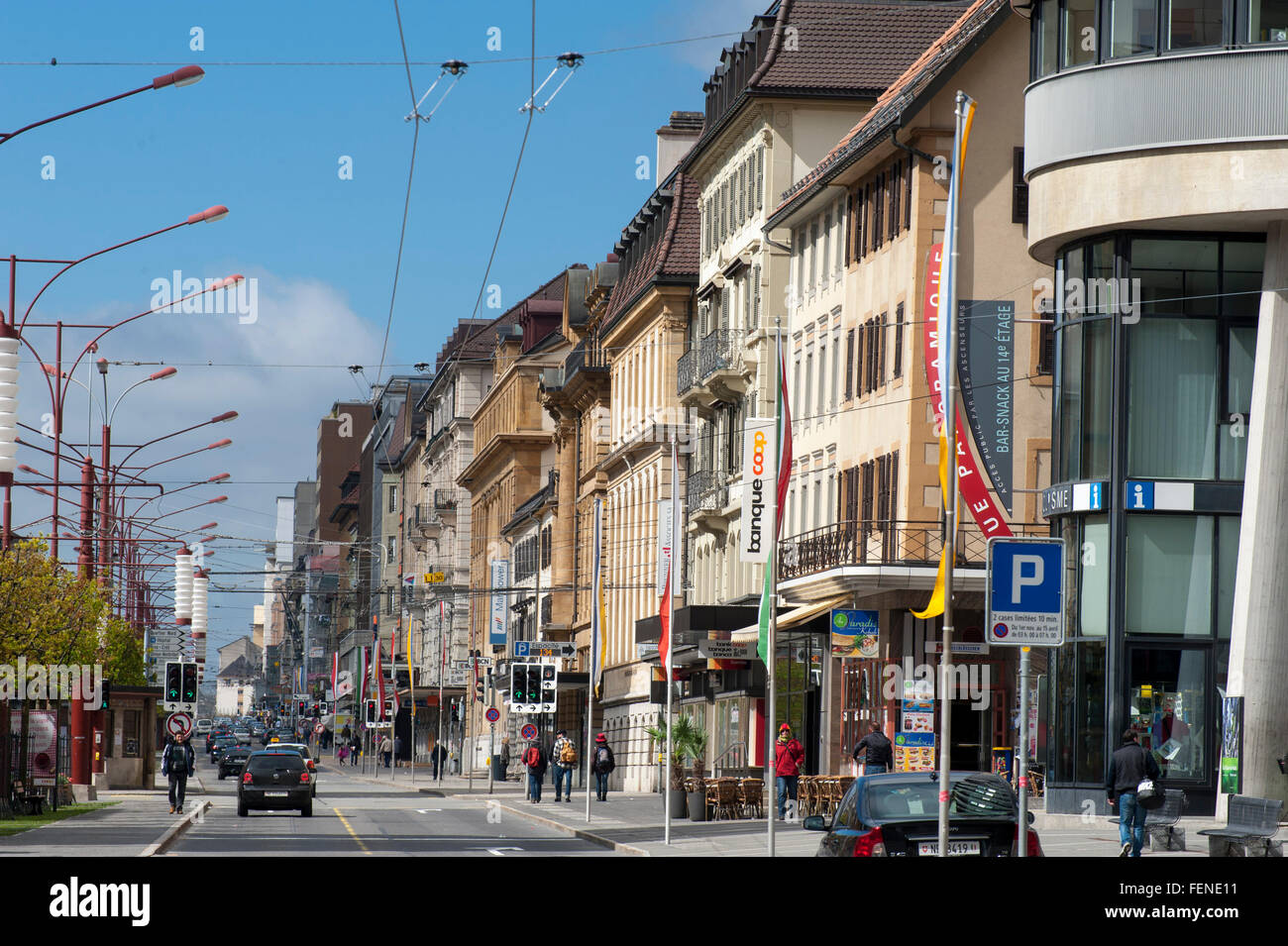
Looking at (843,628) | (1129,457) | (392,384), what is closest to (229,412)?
(843,628)

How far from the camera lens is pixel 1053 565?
16609mm

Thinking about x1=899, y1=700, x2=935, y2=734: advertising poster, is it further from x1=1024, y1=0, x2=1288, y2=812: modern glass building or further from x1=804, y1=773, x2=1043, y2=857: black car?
x1=804, y1=773, x2=1043, y2=857: black car

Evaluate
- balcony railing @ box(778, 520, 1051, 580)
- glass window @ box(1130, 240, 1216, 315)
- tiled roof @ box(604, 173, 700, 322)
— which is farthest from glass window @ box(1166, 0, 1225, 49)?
tiled roof @ box(604, 173, 700, 322)

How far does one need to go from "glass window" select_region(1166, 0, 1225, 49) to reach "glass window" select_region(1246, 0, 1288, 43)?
438 mm

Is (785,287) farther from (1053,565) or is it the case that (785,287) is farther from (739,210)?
(1053,565)

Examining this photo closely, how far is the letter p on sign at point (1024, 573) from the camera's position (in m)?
16.5

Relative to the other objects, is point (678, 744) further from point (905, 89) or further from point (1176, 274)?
point (1176, 274)

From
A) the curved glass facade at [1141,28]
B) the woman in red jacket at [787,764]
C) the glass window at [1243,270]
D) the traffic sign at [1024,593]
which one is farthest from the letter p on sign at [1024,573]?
the woman in red jacket at [787,764]

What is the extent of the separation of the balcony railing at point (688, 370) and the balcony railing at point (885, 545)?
1443cm

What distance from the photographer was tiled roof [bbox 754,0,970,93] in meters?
52.0

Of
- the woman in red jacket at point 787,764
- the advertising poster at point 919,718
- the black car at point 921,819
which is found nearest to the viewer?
the black car at point 921,819

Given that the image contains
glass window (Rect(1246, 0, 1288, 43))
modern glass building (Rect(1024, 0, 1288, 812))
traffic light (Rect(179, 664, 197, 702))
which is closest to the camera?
glass window (Rect(1246, 0, 1288, 43))

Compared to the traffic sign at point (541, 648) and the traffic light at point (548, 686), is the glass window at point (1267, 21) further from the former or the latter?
the traffic sign at point (541, 648)

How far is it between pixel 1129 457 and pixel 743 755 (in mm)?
22570
